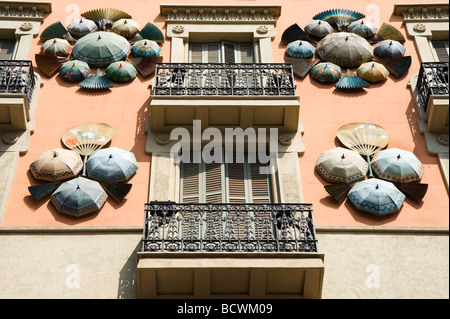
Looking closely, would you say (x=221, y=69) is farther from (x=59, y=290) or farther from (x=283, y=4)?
(x=59, y=290)

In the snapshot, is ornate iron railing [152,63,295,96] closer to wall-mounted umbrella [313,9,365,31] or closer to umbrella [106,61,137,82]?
umbrella [106,61,137,82]

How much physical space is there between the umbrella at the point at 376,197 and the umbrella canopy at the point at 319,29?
16.4 feet

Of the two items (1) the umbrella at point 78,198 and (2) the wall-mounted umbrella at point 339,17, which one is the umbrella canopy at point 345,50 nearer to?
(2) the wall-mounted umbrella at point 339,17

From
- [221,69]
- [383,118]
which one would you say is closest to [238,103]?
[221,69]

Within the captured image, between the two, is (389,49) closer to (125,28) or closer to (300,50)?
(300,50)

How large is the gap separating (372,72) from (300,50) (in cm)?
172

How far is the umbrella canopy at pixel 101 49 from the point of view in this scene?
52.6 ft

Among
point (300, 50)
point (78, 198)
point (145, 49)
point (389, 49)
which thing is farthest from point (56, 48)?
point (389, 49)

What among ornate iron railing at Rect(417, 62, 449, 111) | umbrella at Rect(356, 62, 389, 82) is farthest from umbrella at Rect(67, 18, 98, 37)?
ornate iron railing at Rect(417, 62, 449, 111)

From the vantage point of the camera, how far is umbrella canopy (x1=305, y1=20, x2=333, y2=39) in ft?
55.2

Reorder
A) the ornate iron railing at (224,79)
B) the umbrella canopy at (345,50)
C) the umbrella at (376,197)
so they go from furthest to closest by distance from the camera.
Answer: the umbrella canopy at (345,50) → the ornate iron railing at (224,79) → the umbrella at (376,197)

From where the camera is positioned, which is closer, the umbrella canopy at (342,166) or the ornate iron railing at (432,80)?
the umbrella canopy at (342,166)

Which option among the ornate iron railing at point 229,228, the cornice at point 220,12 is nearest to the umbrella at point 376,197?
the ornate iron railing at point 229,228

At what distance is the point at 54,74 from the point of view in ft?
52.2
